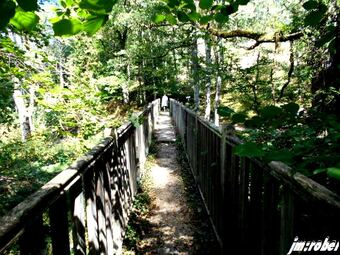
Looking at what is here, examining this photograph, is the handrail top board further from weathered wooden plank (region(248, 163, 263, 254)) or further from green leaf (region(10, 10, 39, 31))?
green leaf (region(10, 10, 39, 31))

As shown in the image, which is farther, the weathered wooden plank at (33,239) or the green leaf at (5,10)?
the weathered wooden plank at (33,239)

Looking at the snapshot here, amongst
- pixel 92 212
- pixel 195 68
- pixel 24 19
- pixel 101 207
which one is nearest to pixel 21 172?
pixel 195 68

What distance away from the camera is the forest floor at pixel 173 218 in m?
4.51

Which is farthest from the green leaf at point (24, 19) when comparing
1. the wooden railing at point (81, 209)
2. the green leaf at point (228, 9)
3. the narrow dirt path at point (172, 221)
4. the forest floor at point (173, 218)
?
the narrow dirt path at point (172, 221)

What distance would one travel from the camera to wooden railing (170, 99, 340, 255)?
4.50 ft

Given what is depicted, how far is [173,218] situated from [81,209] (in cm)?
340

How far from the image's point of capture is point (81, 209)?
2391mm

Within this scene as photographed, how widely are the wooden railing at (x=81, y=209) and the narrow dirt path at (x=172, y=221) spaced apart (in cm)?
63

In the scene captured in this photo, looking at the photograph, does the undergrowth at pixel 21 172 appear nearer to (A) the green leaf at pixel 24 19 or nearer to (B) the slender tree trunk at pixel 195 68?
(B) the slender tree trunk at pixel 195 68

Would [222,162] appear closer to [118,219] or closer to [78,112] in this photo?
[118,219]

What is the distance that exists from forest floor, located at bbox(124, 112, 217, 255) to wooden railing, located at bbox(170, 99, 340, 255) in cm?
54

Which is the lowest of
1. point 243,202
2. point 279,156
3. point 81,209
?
point 243,202

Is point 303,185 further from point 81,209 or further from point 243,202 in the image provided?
point 81,209

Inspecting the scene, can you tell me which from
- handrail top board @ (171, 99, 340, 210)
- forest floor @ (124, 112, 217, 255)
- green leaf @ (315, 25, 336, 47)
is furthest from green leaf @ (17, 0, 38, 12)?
forest floor @ (124, 112, 217, 255)
